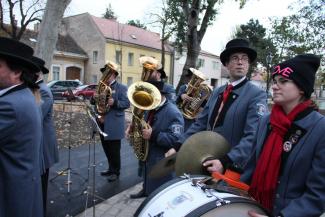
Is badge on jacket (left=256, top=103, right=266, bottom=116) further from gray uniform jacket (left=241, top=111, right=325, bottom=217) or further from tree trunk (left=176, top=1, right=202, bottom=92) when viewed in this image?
tree trunk (left=176, top=1, right=202, bottom=92)

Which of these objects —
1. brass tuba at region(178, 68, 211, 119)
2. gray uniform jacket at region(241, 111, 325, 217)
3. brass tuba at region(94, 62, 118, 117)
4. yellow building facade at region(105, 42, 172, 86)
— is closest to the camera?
gray uniform jacket at region(241, 111, 325, 217)

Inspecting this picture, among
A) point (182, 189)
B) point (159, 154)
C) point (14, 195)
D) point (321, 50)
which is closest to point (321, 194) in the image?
point (182, 189)

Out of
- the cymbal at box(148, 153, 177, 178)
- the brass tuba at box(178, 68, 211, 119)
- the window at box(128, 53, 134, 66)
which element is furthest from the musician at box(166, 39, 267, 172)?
the window at box(128, 53, 134, 66)

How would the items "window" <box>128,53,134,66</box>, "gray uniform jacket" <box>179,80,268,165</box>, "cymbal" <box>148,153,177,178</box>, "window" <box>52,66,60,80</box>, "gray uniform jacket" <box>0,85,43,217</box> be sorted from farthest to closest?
"window" <box>128,53,134,66</box> < "window" <box>52,66,60,80</box> < "gray uniform jacket" <box>179,80,268,165</box> < "cymbal" <box>148,153,177,178</box> < "gray uniform jacket" <box>0,85,43,217</box>

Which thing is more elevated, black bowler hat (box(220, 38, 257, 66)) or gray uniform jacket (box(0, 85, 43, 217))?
black bowler hat (box(220, 38, 257, 66))

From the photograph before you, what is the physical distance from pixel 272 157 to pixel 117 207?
11.7ft

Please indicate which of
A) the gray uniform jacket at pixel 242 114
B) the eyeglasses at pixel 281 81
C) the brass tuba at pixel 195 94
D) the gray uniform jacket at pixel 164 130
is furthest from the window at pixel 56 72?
the eyeglasses at pixel 281 81

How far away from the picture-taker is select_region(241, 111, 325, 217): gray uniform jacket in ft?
7.14

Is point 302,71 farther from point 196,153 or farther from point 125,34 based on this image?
point 125,34

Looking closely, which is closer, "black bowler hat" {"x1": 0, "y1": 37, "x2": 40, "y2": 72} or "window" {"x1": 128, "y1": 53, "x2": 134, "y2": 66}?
"black bowler hat" {"x1": 0, "y1": 37, "x2": 40, "y2": 72}

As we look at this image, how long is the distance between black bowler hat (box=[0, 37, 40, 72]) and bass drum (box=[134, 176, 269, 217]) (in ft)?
4.52

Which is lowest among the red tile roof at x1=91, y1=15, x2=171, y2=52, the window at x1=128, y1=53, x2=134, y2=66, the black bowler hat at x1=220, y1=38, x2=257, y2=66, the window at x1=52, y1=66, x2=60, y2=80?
the black bowler hat at x1=220, y1=38, x2=257, y2=66

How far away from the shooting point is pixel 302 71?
237 centimetres

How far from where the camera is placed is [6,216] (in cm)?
264
